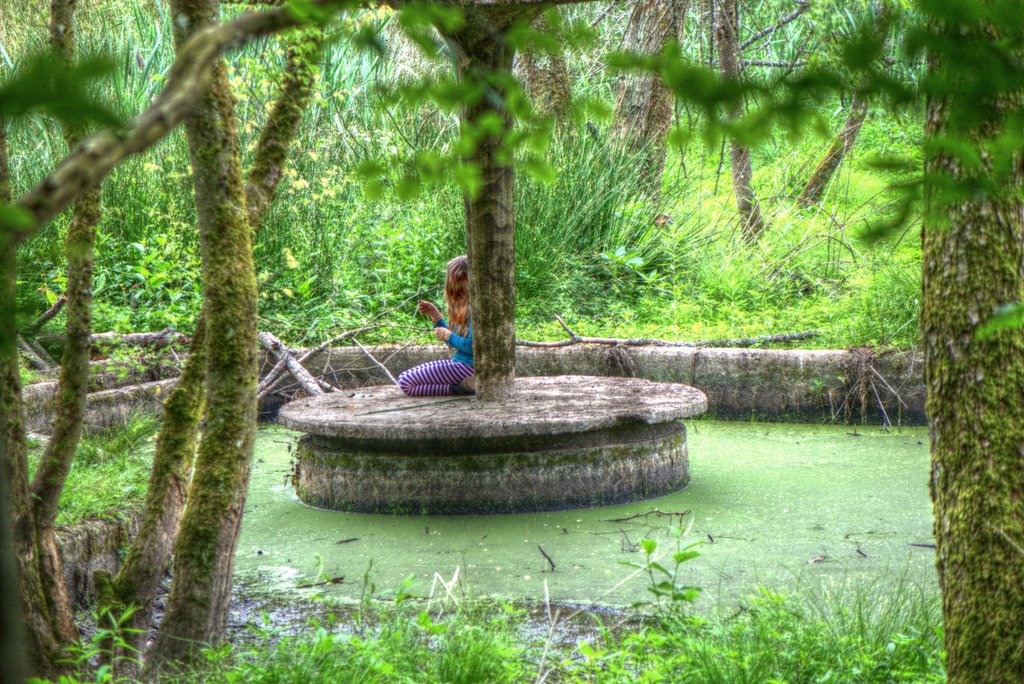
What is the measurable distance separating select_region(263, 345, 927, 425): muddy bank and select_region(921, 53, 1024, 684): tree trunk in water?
4.95 m

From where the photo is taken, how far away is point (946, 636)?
8.60ft

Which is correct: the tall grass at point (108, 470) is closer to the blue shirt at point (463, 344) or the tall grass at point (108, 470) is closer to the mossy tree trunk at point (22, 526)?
the mossy tree trunk at point (22, 526)

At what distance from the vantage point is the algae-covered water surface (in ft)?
14.0

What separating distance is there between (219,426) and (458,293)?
3494 mm

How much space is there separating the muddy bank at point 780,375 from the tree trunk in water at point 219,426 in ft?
17.1

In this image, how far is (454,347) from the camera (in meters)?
6.59

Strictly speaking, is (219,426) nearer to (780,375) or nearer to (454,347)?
(454,347)

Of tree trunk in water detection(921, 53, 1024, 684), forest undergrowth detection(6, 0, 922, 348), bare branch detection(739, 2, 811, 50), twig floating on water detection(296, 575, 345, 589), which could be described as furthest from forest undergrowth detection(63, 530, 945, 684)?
forest undergrowth detection(6, 0, 922, 348)

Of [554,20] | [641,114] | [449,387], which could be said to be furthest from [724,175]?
[554,20]

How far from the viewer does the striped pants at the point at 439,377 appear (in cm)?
657

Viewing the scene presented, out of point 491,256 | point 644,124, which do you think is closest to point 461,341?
point 491,256

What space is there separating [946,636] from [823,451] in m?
4.15

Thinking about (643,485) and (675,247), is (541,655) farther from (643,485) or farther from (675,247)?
(675,247)

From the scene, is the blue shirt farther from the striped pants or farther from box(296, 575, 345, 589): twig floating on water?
box(296, 575, 345, 589): twig floating on water
